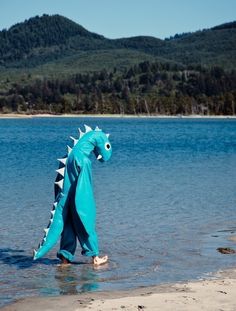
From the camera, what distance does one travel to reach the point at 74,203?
1191 cm

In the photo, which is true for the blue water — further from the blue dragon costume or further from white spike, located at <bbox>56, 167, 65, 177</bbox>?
white spike, located at <bbox>56, 167, 65, 177</bbox>

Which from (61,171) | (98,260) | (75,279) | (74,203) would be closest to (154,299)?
(75,279)

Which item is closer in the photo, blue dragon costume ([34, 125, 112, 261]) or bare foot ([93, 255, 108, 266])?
blue dragon costume ([34, 125, 112, 261])

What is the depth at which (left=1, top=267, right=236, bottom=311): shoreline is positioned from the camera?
9.11 meters

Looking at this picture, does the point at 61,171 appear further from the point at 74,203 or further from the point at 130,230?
the point at 130,230

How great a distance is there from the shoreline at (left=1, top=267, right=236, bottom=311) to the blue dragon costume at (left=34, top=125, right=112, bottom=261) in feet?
5.90

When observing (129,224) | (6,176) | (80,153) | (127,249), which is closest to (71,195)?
(80,153)

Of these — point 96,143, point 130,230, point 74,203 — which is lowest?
point 130,230

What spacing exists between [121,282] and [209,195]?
1333 cm

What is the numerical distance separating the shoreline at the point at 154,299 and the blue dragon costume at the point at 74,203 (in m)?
1.80

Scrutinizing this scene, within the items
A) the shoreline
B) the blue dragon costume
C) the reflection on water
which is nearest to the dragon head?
the blue dragon costume

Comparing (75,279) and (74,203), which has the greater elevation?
(74,203)

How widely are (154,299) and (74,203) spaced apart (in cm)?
280

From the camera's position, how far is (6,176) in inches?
1255
